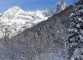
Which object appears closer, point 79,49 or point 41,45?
point 79,49

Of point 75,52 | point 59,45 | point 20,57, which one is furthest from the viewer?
point 59,45

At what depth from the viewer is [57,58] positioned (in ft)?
168

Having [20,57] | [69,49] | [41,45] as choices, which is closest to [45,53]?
[41,45]

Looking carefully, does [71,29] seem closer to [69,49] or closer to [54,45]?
[69,49]

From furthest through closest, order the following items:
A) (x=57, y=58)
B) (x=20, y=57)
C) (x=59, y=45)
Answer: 1. (x=59, y=45)
2. (x=20, y=57)
3. (x=57, y=58)

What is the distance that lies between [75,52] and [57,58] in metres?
32.6

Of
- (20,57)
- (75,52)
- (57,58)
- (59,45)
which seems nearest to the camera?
(75,52)

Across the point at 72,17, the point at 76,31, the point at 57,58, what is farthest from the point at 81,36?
the point at 57,58

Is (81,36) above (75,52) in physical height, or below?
above

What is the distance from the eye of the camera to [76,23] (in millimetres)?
19188

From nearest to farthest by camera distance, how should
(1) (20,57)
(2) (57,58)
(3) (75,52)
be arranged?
1. (3) (75,52)
2. (2) (57,58)
3. (1) (20,57)

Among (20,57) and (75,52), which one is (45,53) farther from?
(75,52)

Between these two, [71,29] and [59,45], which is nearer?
[71,29]

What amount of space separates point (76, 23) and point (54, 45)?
42828mm
